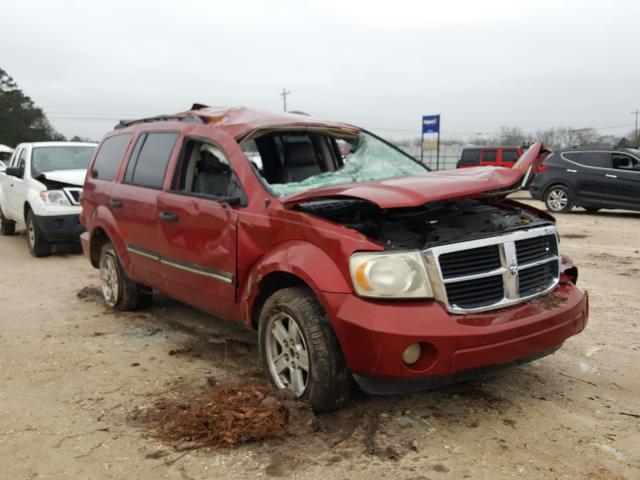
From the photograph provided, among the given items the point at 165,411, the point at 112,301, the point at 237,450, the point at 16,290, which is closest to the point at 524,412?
the point at 237,450

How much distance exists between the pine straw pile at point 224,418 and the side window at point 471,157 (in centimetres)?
2041

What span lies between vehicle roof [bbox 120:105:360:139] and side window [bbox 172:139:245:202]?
0.61 feet

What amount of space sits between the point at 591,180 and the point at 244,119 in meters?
11.4

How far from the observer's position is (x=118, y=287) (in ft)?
18.6

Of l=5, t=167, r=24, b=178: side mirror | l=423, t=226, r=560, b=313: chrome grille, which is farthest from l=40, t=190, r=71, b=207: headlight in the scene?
l=423, t=226, r=560, b=313: chrome grille

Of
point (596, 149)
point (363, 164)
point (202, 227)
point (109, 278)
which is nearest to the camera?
point (202, 227)

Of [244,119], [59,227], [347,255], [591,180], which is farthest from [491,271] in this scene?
[591,180]

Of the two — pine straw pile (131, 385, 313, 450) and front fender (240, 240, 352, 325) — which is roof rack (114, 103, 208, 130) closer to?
front fender (240, 240, 352, 325)

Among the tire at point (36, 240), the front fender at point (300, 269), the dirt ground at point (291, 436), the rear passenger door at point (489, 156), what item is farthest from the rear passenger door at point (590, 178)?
the front fender at point (300, 269)

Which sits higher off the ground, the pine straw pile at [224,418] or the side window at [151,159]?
the side window at [151,159]

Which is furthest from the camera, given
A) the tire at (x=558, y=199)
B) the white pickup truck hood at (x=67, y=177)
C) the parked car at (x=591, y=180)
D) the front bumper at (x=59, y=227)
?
the tire at (x=558, y=199)

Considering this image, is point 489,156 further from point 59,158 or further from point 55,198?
point 55,198

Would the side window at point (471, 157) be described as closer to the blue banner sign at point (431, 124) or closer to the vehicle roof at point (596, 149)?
the blue banner sign at point (431, 124)

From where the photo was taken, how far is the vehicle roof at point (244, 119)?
4.25m
